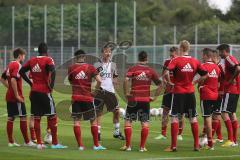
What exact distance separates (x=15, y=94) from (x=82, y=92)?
1.63m

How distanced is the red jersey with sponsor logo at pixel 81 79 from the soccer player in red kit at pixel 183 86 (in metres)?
1.77

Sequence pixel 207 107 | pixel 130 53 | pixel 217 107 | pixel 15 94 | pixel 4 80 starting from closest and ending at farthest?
pixel 15 94 < pixel 207 107 < pixel 4 80 < pixel 217 107 < pixel 130 53

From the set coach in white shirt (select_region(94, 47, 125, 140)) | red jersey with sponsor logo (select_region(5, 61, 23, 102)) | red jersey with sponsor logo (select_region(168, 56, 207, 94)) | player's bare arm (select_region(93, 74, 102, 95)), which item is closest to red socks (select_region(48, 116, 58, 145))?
red jersey with sponsor logo (select_region(5, 61, 23, 102))

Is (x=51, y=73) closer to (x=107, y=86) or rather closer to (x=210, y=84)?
(x=107, y=86)

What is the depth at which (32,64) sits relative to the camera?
58.6 ft

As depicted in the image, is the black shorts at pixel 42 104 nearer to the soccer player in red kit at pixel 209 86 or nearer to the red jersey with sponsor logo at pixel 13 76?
the red jersey with sponsor logo at pixel 13 76

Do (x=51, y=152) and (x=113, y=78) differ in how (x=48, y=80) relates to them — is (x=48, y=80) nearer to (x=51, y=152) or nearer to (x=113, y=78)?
(x=51, y=152)

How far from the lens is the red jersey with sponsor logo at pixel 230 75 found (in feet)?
62.8

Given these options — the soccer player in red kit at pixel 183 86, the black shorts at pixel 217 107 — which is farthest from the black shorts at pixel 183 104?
the black shorts at pixel 217 107

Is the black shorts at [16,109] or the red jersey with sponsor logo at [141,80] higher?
the red jersey with sponsor logo at [141,80]

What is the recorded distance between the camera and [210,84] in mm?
18578

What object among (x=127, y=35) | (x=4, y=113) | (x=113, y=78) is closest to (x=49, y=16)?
(x=127, y=35)

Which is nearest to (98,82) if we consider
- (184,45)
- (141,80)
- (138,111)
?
(141,80)

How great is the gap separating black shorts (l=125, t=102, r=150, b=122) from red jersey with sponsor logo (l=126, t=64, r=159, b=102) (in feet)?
0.37
